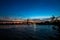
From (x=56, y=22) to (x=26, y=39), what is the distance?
137 cm

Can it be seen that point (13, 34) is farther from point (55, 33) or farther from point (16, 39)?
point (55, 33)

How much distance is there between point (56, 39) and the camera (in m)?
3.89

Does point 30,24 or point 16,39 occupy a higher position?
point 30,24

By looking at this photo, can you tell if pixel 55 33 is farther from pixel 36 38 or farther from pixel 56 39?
pixel 36 38

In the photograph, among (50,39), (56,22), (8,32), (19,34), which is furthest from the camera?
(8,32)

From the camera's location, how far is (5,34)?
4.54m

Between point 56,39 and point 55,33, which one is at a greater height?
point 55,33

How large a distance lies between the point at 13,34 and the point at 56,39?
6.10ft

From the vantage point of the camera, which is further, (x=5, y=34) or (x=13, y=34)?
(x=5, y=34)

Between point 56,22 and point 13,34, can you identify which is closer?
point 56,22

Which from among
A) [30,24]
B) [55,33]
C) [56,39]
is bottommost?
[56,39]

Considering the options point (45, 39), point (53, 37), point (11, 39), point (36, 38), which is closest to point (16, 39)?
point (11, 39)

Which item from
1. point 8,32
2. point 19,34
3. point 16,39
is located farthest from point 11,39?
point 8,32

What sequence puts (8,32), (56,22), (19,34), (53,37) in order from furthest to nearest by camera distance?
1. (8,32)
2. (19,34)
3. (53,37)
4. (56,22)
